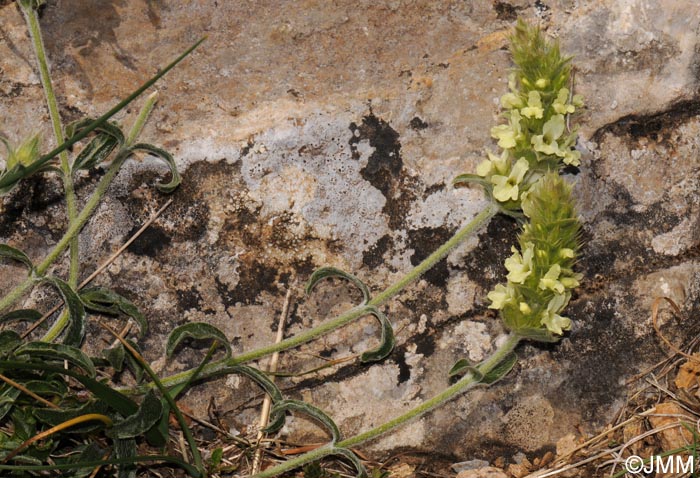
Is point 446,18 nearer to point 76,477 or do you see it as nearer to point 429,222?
point 429,222

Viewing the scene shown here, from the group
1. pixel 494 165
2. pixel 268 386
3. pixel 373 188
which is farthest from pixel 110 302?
pixel 494 165

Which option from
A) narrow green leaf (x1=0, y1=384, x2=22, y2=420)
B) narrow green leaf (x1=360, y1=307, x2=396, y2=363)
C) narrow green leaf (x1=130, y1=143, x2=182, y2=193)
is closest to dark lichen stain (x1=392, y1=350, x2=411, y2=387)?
narrow green leaf (x1=360, y1=307, x2=396, y2=363)

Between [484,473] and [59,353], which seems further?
[484,473]

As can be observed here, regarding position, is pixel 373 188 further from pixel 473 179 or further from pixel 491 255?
pixel 491 255

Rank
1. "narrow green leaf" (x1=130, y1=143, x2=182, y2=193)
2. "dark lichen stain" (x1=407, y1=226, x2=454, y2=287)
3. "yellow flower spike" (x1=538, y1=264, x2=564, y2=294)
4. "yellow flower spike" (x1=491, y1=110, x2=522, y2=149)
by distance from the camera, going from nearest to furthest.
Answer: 1. "yellow flower spike" (x1=538, y1=264, x2=564, y2=294)
2. "yellow flower spike" (x1=491, y1=110, x2=522, y2=149)
3. "narrow green leaf" (x1=130, y1=143, x2=182, y2=193)
4. "dark lichen stain" (x1=407, y1=226, x2=454, y2=287)

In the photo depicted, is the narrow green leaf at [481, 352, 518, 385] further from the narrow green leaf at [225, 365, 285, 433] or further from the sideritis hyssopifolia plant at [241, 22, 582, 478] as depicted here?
the narrow green leaf at [225, 365, 285, 433]

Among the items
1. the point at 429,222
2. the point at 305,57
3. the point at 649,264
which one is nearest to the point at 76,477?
the point at 429,222

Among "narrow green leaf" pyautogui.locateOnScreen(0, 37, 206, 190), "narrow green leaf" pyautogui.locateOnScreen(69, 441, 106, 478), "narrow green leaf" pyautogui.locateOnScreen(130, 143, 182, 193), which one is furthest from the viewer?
"narrow green leaf" pyautogui.locateOnScreen(130, 143, 182, 193)
